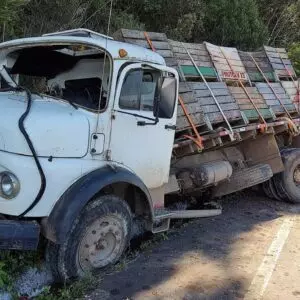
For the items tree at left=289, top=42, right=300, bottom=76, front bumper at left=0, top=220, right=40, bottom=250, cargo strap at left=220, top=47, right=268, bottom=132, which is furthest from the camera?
tree at left=289, top=42, right=300, bottom=76

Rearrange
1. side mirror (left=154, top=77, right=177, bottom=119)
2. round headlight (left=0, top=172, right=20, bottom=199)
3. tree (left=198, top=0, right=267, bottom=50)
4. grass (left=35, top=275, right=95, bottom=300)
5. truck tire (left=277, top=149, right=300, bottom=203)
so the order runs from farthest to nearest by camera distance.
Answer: tree (left=198, top=0, right=267, bottom=50) < truck tire (left=277, top=149, right=300, bottom=203) < side mirror (left=154, top=77, right=177, bottom=119) < grass (left=35, top=275, right=95, bottom=300) < round headlight (left=0, top=172, right=20, bottom=199)

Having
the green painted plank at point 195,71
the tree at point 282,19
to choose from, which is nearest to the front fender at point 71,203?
the green painted plank at point 195,71

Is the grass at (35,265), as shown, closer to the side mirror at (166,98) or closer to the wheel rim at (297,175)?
the side mirror at (166,98)

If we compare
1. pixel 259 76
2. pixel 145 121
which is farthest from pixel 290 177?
pixel 145 121

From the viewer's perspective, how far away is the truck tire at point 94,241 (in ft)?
14.5

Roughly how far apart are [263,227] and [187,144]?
180 centimetres

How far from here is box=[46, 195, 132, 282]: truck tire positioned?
443 cm

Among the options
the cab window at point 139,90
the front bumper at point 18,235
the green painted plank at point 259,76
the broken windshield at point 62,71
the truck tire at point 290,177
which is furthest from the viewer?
the green painted plank at point 259,76

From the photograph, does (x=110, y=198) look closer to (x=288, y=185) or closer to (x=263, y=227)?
(x=263, y=227)

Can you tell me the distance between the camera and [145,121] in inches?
204

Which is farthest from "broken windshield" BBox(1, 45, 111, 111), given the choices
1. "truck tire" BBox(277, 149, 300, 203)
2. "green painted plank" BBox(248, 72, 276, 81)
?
"truck tire" BBox(277, 149, 300, 203)

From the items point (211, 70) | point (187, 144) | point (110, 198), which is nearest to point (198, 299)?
point (110, 198)

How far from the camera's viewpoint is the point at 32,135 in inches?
166

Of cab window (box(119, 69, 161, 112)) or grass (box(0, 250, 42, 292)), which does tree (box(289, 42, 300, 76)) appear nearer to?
cab window (box(119, 69, 161, 112))
